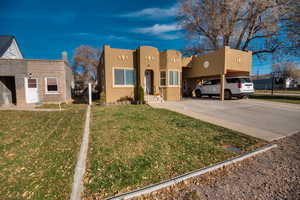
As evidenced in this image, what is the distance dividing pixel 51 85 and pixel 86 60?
2224 cm

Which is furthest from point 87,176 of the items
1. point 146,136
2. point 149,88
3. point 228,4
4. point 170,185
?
point 228,4

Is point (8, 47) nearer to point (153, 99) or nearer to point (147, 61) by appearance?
point (147, 61)

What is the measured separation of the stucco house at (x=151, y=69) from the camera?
36.1 ft

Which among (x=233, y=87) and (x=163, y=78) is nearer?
(x=233, y=87)

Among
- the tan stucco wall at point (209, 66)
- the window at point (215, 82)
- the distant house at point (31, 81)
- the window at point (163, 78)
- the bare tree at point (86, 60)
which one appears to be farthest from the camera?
the bare tree at point (86, 60)

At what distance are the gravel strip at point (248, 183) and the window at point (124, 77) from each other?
10.1 m

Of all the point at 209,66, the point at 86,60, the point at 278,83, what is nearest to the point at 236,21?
the point at 209,66

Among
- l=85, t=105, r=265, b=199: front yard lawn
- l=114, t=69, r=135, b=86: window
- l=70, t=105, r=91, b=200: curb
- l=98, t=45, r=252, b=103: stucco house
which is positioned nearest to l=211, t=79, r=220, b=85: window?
l=98, t=45, r=252, b=103: stucco house

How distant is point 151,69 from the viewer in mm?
11961

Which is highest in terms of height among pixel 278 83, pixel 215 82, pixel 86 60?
pixel 86 60

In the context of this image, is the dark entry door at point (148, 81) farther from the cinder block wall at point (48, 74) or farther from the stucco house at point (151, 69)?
the cinder block wall at point (48, 74)

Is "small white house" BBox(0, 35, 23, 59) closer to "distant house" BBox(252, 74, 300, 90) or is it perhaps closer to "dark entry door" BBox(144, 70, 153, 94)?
"dark entry door" BBox(144, 70, 153, 94)

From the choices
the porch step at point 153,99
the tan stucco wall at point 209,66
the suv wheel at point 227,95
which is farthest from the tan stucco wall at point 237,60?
the porch step at point 153,99

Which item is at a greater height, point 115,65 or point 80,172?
point 115,65
